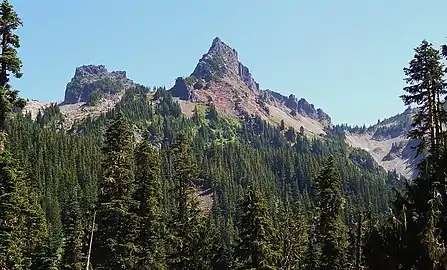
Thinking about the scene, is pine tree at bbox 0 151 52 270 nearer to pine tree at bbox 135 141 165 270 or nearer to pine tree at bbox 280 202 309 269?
pine tree at bbox 135 141 165 270

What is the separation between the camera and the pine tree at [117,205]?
146 ft

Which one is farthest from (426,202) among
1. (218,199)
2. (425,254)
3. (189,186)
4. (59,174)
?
(218,199)

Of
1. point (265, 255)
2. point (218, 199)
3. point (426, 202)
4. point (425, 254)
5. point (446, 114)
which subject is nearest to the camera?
point (425, 254)

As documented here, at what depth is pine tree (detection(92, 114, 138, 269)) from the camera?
4459 centimetres

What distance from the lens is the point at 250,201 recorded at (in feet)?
154

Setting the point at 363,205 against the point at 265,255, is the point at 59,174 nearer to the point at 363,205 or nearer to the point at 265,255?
the point at 363,205

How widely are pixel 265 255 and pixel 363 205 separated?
159786 mm

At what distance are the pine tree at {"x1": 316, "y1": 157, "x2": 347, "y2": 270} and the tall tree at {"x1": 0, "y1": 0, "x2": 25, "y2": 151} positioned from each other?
3137 centimetres

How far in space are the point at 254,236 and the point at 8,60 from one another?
24701 mm

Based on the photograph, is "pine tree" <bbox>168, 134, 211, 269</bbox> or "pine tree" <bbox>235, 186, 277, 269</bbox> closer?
"pine tree" <bbox>235, 186, 277, 269</bbox>

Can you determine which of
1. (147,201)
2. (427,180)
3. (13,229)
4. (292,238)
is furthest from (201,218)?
(427,180)

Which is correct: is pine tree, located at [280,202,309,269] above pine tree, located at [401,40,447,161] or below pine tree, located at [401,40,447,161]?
below

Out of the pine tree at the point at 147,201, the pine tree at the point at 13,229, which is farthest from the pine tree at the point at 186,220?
the pine tree at the point at 13,229

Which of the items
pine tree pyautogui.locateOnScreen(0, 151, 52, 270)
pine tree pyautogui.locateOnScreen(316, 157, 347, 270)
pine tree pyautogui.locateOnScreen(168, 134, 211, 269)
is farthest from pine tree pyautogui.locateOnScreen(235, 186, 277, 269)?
pine tree pyautogui.locateOnScreen(0, 151, 52, 270)
